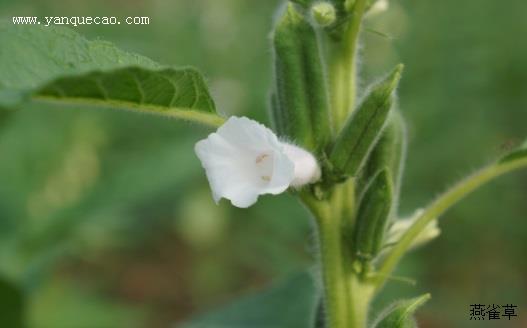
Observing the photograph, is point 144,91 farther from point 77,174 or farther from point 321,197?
point 77,174

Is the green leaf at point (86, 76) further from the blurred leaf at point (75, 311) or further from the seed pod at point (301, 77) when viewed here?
the blurred leaf at point (75, 311)

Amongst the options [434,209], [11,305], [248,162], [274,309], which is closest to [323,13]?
[248,162]

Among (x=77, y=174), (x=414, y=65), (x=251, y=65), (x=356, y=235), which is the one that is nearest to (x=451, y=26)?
(x=414, y=65)

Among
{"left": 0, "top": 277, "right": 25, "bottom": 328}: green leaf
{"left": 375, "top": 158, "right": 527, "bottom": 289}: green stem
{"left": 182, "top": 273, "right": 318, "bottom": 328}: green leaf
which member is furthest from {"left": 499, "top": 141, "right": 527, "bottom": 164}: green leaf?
{"left": 0, "top": 277, "right": 25, "bottom": 328}: green leaf

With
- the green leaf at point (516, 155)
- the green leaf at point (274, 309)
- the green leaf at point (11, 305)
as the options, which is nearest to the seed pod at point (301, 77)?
the green leaf at point (516, 155)

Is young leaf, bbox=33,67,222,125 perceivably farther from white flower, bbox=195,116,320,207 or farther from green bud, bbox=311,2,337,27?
green bud, bbox=311,2,337,27
